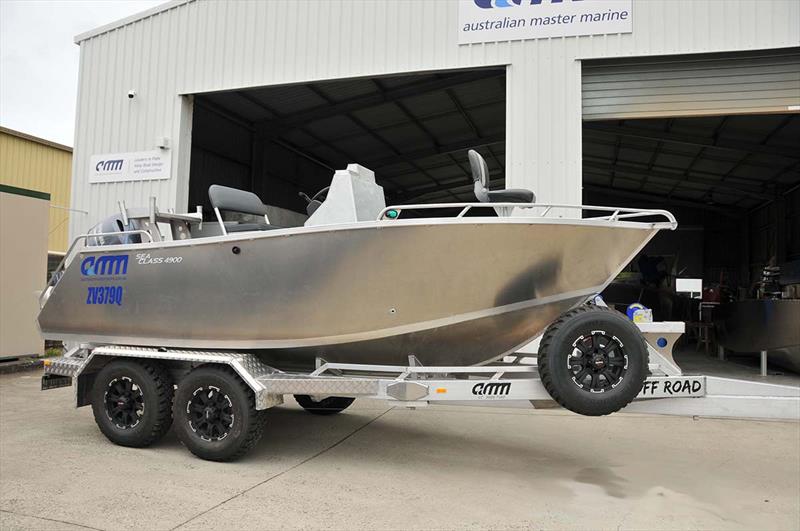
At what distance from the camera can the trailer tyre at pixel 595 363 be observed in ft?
11.4

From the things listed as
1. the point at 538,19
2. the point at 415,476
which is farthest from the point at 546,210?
the point at 538,19

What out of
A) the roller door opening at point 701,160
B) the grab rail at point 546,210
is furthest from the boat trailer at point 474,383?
the roller door opening at point 701,160

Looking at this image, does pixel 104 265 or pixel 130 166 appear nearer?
pixel 104 265

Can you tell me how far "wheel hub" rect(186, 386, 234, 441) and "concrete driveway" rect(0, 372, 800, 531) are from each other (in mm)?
242

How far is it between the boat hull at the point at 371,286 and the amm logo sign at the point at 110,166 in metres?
4.75

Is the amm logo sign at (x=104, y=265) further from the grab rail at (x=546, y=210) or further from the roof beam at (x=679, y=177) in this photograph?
the roof beam at (x=679, y=177)

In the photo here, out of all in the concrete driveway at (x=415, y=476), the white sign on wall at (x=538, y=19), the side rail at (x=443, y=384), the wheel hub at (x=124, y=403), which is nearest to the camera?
the concrete driveway at (x=415, y=476)

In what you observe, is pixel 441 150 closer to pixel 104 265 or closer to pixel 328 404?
pixel 328 404

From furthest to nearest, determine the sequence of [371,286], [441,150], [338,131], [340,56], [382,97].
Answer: [441,150]
[338,131]
[382,97]
[340,56]
[371,286]

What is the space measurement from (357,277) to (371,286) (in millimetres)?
120

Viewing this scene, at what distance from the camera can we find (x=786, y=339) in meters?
8.95

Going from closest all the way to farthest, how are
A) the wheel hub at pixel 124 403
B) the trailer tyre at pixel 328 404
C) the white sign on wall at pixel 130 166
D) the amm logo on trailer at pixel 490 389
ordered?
1. the amm logo on trailer at pixel 490 389
2. the wheel hub at pixel 124 403
3. the trailer tyre at pixel 328 404
4. the white sign on wall at pixel 130 166

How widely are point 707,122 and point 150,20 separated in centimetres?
1120

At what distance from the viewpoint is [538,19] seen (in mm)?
7086
